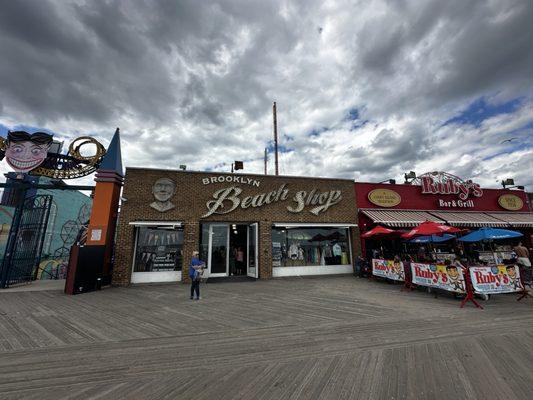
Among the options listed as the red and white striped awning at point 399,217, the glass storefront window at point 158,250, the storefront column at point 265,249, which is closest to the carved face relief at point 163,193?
the glass storefront window at point 158,250

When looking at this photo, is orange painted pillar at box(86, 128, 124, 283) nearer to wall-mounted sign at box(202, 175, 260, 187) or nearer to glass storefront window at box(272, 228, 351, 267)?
wall-mounted sign at box(202, 175, 260, 187)

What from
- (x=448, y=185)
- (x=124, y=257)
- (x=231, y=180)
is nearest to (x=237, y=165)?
(x=231, y=180)

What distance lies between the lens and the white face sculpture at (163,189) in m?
12.4

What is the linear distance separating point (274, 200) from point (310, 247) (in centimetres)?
357

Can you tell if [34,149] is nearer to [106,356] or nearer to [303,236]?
[106,356]

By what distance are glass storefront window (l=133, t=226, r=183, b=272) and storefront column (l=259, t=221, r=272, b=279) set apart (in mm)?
4167

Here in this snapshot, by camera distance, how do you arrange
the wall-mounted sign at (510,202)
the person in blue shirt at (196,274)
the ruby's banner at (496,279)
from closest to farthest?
the ruby's banner at (496,279), the person in blue shirt at (196,274), the wall-mounted sign at (510,202)

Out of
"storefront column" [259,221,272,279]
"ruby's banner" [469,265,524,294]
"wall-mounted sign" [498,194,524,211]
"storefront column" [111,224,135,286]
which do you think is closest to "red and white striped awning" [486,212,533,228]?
"wall-mounted sign" [498,194,524,211]

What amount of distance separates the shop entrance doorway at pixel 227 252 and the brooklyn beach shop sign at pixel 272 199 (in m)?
1.20

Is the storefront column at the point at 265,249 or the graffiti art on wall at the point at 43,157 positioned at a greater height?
the graffiti art on wall at the point at 43,157

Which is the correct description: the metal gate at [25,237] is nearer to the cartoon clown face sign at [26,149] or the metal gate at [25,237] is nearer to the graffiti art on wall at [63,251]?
the cartoon clown face sign at [26,149]

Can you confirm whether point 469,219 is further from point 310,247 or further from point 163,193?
point 163,193

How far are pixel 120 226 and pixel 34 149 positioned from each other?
557 cm

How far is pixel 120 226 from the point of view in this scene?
11.8 meters
